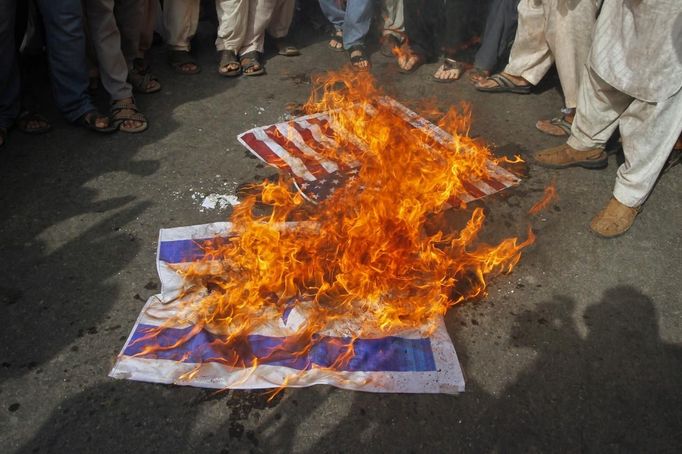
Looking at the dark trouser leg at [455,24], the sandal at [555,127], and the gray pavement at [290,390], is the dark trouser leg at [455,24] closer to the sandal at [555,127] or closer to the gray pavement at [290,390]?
the sandal at [555,127]

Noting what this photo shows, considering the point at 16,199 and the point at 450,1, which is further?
the point at 450,1

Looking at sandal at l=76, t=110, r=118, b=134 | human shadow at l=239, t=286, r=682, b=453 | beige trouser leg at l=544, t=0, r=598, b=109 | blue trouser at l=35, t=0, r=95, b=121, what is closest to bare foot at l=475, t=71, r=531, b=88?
beige trouser leg at l=544, t=0, r=598, b=109

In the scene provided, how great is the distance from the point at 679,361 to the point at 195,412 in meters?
2.63

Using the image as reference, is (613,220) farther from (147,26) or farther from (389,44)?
(147,26)

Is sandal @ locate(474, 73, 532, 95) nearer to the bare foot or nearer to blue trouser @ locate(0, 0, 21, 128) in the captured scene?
the bare foot

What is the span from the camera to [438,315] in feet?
9.16

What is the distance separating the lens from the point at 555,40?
4.65 m

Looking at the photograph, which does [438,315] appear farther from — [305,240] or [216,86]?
[216,86]

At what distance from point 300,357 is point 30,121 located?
343cm

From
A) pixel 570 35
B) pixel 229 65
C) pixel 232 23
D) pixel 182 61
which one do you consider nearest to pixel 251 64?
pixel 229 65

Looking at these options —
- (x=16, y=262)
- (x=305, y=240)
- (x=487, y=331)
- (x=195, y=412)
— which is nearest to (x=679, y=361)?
(x=487, y=331)

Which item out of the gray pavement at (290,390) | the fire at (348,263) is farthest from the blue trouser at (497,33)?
the fire at (348,263)

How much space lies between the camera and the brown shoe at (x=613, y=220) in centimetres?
354

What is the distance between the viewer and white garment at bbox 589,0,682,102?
3158mm
